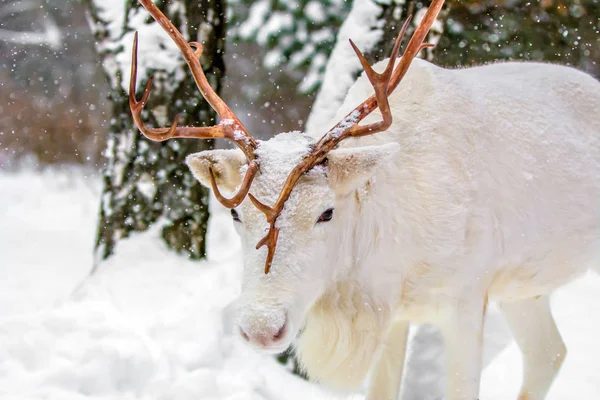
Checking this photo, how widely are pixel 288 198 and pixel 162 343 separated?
1.71 metres

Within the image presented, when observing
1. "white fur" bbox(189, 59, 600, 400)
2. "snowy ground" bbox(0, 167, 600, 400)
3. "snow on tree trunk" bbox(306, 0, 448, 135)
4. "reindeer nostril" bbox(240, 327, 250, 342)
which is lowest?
"snowy ground" bbox(0, 167, 600, 400)

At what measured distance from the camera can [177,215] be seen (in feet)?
16.1

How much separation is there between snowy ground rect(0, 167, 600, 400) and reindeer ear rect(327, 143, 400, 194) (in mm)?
1108

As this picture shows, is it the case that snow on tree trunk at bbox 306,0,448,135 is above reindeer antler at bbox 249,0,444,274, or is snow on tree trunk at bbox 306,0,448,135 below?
above

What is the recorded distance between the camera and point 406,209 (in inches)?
117

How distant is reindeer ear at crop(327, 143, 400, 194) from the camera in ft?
8.65

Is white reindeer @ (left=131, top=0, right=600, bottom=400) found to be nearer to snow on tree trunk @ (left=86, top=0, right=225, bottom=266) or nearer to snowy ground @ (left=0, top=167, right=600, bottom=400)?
snowy ground @ (left=0, top=167, right=600, bottom=400)

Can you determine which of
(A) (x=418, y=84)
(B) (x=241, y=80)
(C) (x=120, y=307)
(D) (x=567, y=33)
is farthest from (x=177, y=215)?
(B) (x=241, y=80)

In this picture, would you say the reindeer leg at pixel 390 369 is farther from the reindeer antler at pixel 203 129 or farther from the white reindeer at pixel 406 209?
the reindeer antler at pixel 203 129

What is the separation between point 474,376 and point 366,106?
4.55 feet

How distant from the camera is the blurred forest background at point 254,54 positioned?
897 centimetres

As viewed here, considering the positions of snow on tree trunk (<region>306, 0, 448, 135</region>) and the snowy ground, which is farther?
snow on tree trunk (<region>306, 0, 448, 135</region>)

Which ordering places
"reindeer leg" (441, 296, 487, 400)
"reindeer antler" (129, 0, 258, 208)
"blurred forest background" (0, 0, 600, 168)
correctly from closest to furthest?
"reindeer antler" (129, 0, 258, 208), "reindeer leg" (441, 296, 487, 400), "blurred forest background" (0, 0, 600, 168)

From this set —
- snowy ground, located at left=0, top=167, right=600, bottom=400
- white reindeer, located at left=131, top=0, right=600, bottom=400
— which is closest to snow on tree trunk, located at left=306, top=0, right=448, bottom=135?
white reindeer, located at left=131, top=0, right=600, bottom=400
